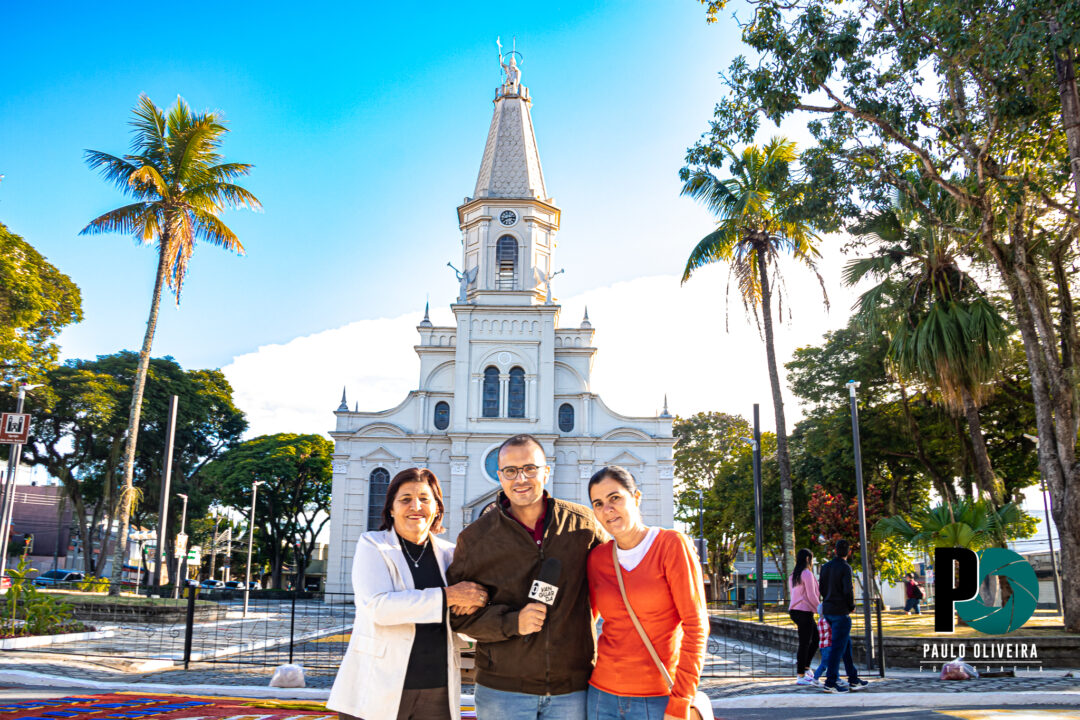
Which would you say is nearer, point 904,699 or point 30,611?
point 904,699

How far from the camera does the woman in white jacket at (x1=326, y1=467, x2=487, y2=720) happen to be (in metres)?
3.47

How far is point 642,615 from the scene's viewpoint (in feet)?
11.8

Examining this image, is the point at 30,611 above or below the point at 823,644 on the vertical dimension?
below

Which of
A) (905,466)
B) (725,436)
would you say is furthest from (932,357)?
(725,436)

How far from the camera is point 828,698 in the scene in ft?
28.8

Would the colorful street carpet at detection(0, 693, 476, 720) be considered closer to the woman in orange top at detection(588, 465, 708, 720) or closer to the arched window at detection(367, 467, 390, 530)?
the woman in orange top at detection(588, 465, 708, 720)

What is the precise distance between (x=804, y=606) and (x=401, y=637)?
25.3 ft

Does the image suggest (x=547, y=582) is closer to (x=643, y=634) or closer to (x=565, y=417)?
(x=643, y=634)

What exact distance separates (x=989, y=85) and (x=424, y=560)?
13.2m

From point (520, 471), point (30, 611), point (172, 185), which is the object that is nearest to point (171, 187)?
point (172, 185)

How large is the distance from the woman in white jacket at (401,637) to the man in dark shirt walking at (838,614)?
22.2 ft

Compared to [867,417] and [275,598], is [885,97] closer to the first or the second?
[867,417]

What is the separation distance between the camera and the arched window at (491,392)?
A: 3438 centimetres

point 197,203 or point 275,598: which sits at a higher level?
point 197,203
